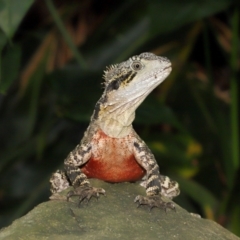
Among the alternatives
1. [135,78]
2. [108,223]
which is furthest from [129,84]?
[108,223]

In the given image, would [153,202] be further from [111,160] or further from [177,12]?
[177,12]

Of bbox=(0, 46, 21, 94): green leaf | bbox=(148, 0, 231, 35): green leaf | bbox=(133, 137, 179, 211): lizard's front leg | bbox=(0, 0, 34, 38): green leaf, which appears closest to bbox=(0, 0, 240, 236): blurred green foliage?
bbox=(148, 0, 231, 35): green leaf

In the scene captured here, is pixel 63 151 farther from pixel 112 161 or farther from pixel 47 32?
pixel 112 161

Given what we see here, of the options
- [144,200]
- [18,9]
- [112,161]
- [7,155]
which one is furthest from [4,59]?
[7,155]

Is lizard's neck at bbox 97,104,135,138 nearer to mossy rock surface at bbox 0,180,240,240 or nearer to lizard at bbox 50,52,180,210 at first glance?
lizard at bbox 50,52,180,210

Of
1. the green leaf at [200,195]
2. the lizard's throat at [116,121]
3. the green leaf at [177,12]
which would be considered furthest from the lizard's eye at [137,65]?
the green leaf at [200,195]

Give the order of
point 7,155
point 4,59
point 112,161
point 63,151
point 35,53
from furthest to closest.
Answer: point 35,53, point 63,151, point 7,155, point 4,59, point 112,161

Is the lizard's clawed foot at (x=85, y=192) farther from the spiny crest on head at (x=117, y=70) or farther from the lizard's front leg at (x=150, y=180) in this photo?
the spiny crest on head at (x=117, y=70)
